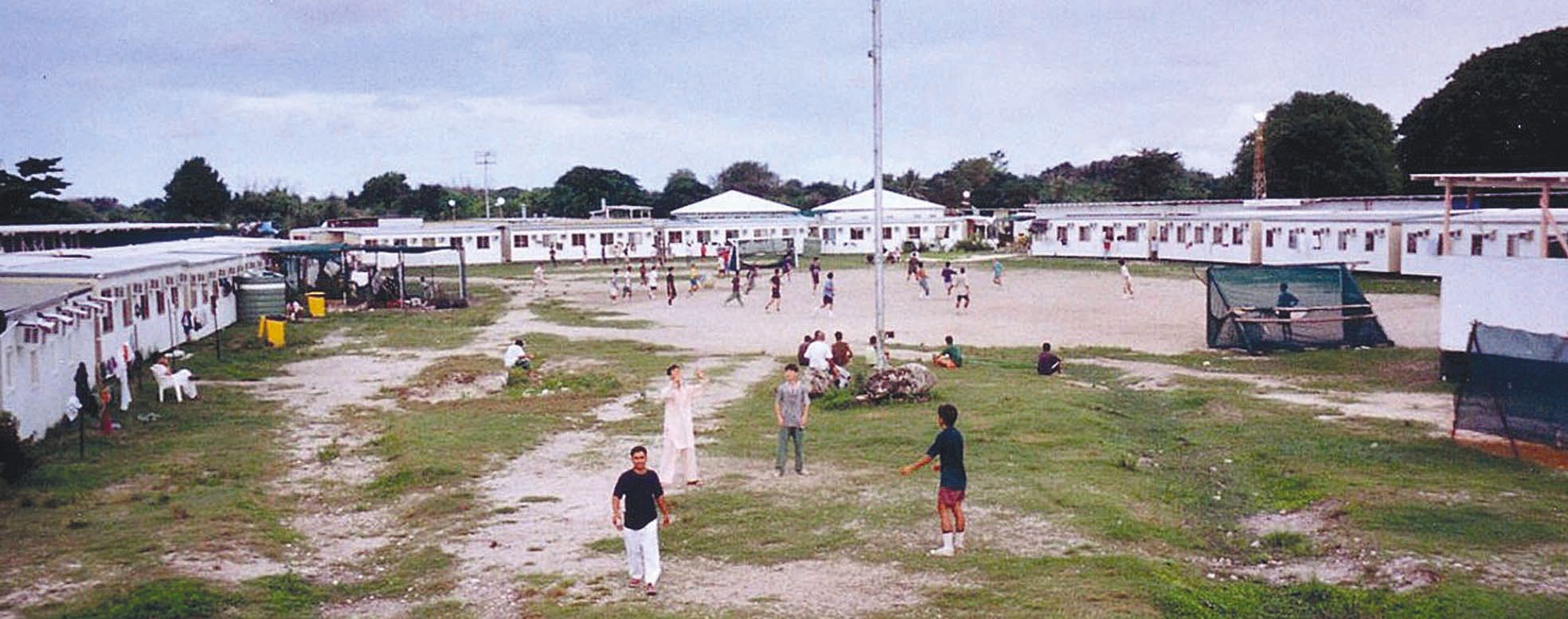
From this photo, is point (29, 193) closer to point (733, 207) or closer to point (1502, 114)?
point (733, 207)

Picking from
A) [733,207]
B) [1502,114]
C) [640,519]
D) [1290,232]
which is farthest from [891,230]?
[640,519]

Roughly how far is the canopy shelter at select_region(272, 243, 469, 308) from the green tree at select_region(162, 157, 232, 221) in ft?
186

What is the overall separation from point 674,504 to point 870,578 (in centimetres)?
388

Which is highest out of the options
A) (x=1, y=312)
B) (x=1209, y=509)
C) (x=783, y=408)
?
(x=1, y=312)

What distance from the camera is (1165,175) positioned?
10938 centimetres

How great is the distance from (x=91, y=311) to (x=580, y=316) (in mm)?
20730

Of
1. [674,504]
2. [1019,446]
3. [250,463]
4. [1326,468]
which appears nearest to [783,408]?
[674,504]

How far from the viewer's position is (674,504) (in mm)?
14891

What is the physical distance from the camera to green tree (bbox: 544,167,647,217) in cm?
12825

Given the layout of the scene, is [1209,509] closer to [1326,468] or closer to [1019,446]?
[1326,468]

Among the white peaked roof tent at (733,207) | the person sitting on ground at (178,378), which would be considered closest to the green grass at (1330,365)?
the person sitting on ground at (178,378)

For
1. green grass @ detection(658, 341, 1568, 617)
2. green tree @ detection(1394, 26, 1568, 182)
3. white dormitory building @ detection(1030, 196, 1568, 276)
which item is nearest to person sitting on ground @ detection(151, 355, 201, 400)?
green grass @ detection(658, 341, 1568, 617)

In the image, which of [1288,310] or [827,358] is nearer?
[827,358]

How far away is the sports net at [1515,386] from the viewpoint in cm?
1653
